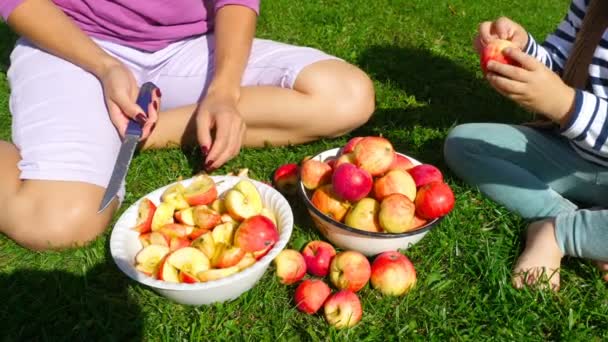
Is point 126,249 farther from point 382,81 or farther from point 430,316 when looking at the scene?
point 382,81

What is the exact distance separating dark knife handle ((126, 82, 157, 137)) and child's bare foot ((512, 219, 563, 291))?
1.44 m

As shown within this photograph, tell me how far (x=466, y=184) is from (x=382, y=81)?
3.70ft

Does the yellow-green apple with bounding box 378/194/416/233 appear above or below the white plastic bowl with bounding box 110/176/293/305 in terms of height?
above

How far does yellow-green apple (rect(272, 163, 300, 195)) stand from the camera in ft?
7.26

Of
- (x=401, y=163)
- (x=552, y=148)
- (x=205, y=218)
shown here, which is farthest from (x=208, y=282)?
(x=552, y=148)

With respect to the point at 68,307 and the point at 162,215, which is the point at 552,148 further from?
the point at 68,307

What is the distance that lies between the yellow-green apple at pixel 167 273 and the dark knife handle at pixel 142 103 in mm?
582

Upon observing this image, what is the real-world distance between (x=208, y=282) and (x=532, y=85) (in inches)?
45.1

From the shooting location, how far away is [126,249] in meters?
1.73

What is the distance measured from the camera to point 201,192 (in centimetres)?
190

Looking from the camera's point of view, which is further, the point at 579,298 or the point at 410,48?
the point at 410,48

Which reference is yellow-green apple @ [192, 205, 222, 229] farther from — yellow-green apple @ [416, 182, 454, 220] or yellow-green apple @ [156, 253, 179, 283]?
yellow-green apple @ [416, 182, 454, 220]

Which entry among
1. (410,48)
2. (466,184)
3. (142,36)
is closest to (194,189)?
(142,36)

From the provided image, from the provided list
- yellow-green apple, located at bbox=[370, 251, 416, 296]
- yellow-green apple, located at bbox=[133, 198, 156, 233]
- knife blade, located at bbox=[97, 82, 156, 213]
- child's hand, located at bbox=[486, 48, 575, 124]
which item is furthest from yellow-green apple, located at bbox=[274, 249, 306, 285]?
child's hand, located at bbox=[486, 48, 575, 124]
